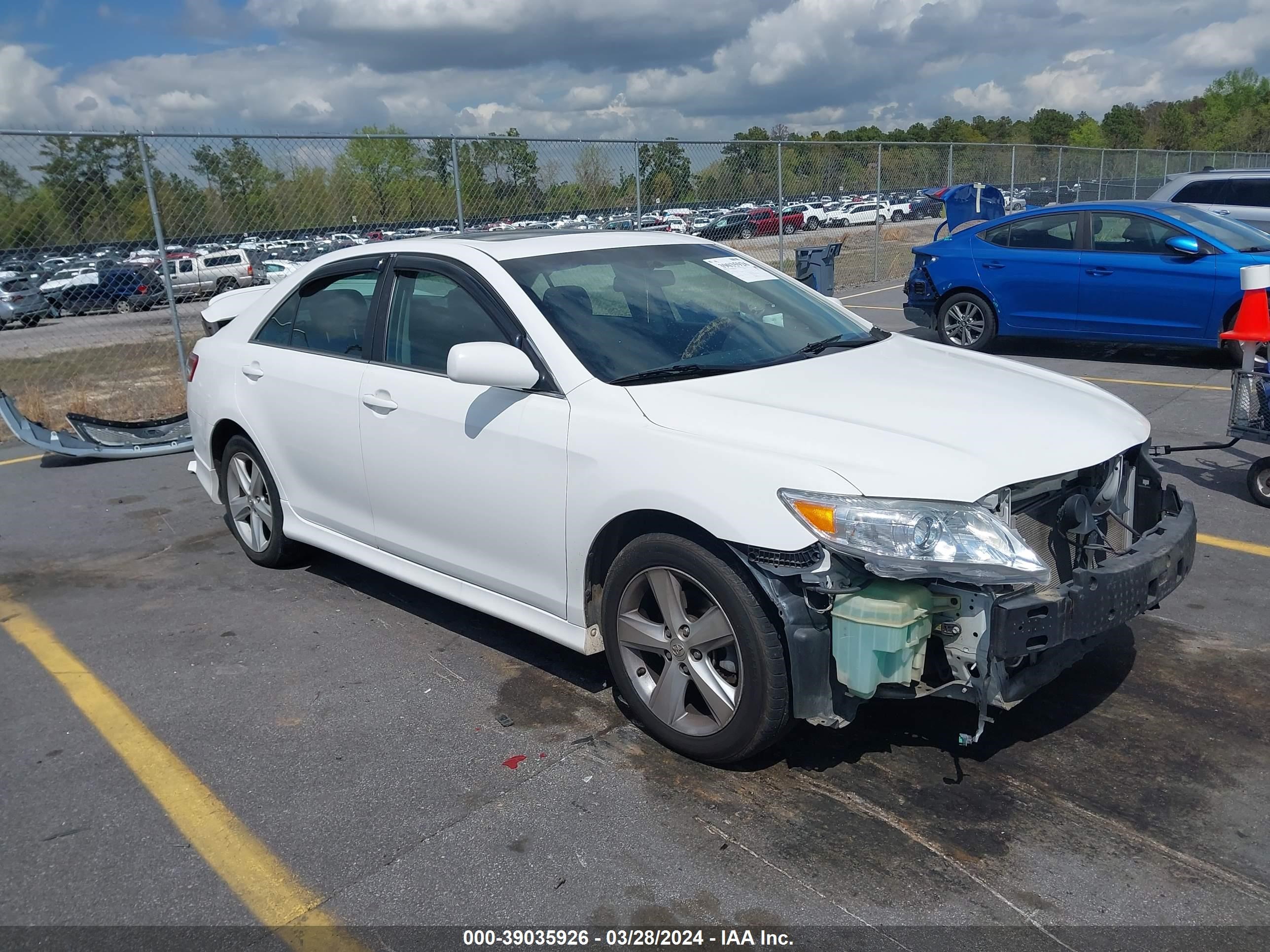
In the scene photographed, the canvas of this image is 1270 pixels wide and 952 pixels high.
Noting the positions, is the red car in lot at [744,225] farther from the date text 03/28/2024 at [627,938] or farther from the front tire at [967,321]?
the date text 03/28/2024 at [627,938]

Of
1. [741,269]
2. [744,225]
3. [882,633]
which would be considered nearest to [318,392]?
[741,269]

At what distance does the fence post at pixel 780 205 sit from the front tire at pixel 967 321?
5.15 m

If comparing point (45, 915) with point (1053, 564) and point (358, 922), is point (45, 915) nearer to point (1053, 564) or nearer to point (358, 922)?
point (358, 922)

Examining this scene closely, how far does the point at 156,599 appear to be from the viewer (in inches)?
205

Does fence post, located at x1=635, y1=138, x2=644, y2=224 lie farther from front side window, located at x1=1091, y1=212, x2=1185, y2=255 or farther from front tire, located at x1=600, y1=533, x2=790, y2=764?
front tire, located at x1=600, y1=533, x2=790, y2=764

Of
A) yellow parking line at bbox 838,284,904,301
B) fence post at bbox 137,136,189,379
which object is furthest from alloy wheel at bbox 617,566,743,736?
yellow parking line at bbox 838,284,904,301

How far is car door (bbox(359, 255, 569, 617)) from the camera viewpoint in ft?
12.1

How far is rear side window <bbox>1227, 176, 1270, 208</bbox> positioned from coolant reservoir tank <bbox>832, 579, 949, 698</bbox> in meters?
13.9

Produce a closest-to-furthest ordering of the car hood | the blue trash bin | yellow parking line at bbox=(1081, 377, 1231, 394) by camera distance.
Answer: the car hood < yellow parking line at bbox=(1081, 377, 1231, 394) < the blue trash bin

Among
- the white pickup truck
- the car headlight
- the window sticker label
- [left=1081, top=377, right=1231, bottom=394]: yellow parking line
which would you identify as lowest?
[left=1081, top=377, right=1231, bottom=394]: yellow parking line

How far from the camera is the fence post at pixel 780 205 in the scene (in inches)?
622

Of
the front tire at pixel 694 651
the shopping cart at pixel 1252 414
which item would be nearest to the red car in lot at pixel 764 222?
the shopping cart at pixel 1252 414

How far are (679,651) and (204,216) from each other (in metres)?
8.47

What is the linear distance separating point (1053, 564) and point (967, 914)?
1.17 m
